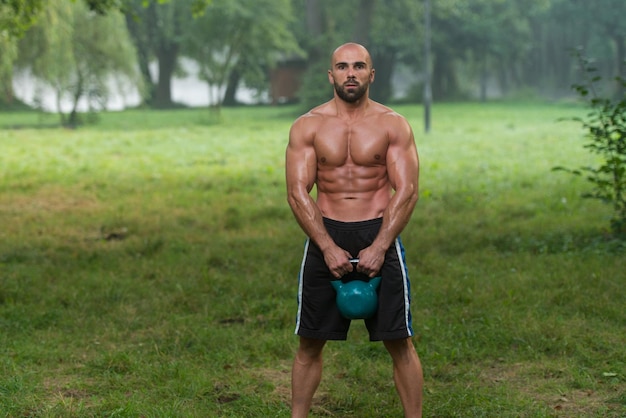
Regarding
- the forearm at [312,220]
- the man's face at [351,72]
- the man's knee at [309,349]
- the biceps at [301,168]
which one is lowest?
the man's knee at [309,349]

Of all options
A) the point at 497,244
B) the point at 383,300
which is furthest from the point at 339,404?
the point at 497,244

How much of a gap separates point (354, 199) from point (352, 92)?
0.54m

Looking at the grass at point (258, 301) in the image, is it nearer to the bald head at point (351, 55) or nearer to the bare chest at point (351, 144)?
the bare chest at point (351, 144)

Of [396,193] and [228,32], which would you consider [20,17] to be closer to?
[396,193]

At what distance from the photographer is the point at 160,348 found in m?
6.39

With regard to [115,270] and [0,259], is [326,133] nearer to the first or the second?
[115,270]

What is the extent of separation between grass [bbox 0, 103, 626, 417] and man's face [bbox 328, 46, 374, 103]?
1.96 metres

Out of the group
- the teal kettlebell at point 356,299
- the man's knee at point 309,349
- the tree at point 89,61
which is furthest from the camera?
the tree at point 89,61

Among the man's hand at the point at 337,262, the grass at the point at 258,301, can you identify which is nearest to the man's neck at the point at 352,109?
the man's hand at the point at 337,262

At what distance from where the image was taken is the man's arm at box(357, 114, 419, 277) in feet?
14.1

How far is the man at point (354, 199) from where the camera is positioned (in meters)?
4.39

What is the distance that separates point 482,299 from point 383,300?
10.5ft

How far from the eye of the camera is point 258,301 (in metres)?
7.61

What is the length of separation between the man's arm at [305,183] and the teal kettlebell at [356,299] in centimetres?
9
